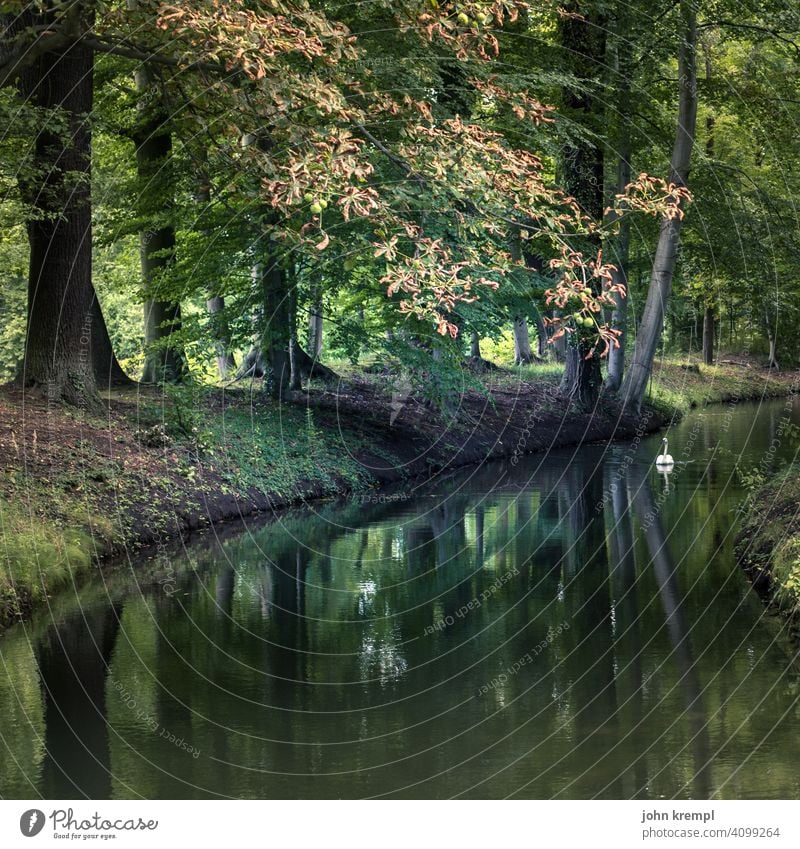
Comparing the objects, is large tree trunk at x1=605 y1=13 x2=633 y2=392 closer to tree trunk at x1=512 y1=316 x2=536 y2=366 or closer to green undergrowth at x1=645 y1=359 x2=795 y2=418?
green undergrowth at x1=645 y1=359 x2=795 y2=418

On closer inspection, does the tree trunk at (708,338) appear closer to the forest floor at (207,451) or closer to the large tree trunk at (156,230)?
the forest floor at (207,451)

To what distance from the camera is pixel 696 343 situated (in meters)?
58.6

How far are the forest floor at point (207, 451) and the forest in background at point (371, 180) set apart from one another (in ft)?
3.20

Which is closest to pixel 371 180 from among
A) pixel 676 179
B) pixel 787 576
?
pixel 787 576

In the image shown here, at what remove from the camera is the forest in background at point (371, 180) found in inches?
416

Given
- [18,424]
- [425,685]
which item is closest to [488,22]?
[425,685]

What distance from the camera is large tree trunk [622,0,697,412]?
27.3 metres

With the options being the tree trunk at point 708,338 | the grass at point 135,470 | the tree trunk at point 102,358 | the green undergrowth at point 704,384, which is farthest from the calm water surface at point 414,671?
the tree trunk at point 708,338

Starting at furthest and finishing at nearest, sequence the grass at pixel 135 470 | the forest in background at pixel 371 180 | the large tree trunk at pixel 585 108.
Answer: the large tree trunk at pixel 585 108 → the grass at pixel 135 470 → the forest in background at pixel 371 180

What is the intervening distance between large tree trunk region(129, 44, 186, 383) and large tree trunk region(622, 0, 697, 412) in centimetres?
1028

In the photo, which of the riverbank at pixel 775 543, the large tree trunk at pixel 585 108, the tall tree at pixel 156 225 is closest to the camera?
the riverbank at pixel 775 543

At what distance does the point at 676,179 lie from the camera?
27.3m

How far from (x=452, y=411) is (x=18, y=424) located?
473 inches

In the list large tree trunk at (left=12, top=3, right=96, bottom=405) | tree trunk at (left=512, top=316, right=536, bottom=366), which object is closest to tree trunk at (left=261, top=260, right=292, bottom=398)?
large tree trunk at (left=12, top=3, right=96, bottom=405)
